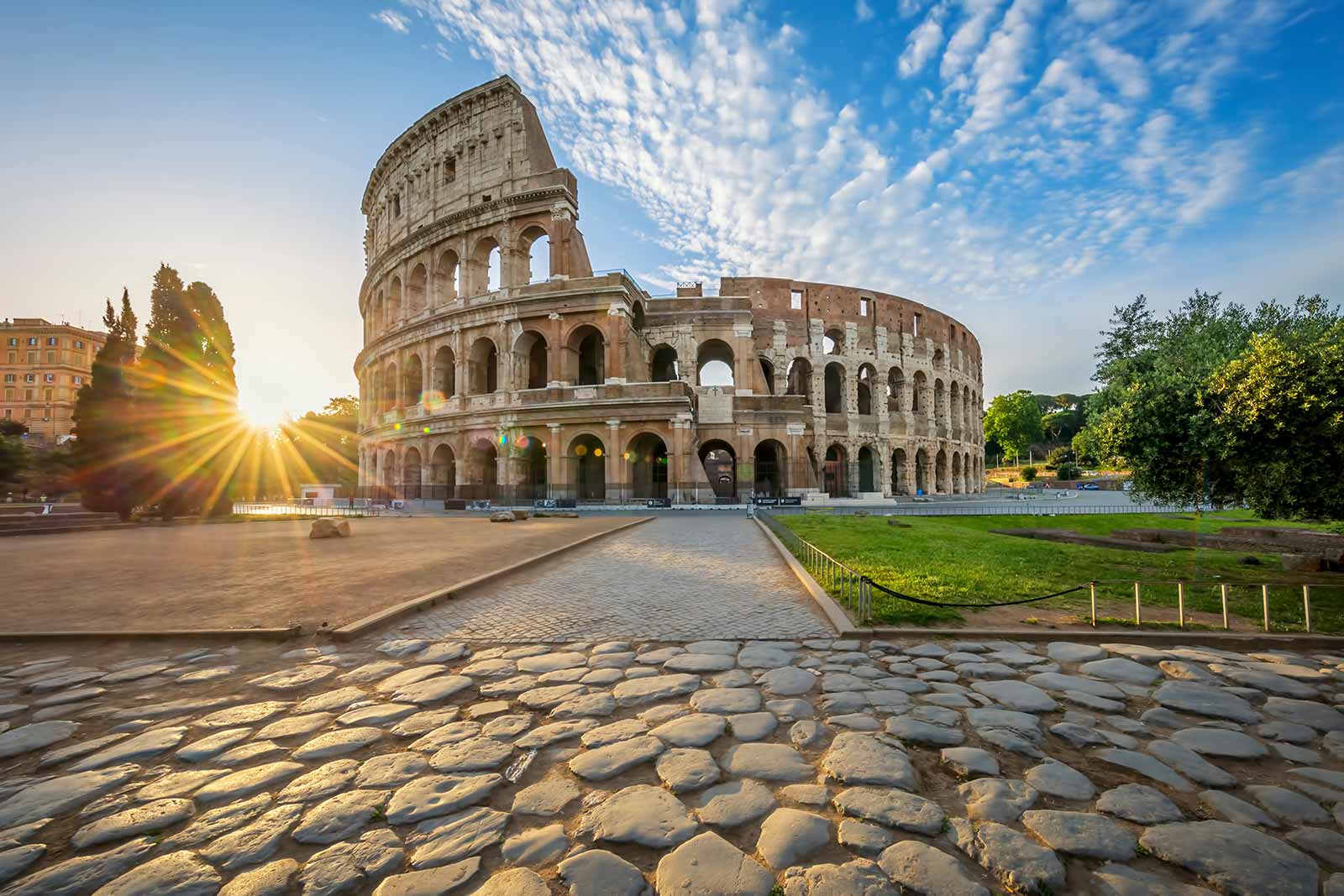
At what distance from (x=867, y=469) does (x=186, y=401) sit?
38.9 m

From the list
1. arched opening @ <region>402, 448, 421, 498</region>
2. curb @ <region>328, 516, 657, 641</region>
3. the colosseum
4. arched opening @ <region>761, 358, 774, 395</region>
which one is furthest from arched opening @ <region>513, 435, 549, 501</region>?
curb @ <region>328, 516, 657, 641</region>

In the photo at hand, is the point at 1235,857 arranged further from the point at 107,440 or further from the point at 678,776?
the point at 107,440

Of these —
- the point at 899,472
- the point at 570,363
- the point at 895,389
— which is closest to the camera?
the point at 570,363

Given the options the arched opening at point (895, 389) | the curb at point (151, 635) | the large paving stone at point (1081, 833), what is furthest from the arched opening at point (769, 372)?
the large paving stone at point (1081, 833)

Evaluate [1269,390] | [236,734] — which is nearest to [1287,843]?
[236,734]

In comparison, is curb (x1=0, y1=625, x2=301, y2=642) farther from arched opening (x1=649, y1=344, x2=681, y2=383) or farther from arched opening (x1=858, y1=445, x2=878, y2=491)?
arched opening (x1=858, y1=445, x2=878, y2=491)

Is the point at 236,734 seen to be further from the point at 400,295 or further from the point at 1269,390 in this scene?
the point at 400,295

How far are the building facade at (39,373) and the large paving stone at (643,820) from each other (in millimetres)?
90571

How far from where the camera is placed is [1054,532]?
46.8 feet

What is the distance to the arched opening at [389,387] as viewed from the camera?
34.8m

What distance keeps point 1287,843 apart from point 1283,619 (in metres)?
5.36

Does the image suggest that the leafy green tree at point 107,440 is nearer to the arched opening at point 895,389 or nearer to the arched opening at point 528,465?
the arched opening at point 528,465

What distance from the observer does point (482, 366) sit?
31203 millimetres

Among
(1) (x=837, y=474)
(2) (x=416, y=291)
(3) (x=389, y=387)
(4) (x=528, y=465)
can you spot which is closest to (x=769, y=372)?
(1) (x=837, y=474)
